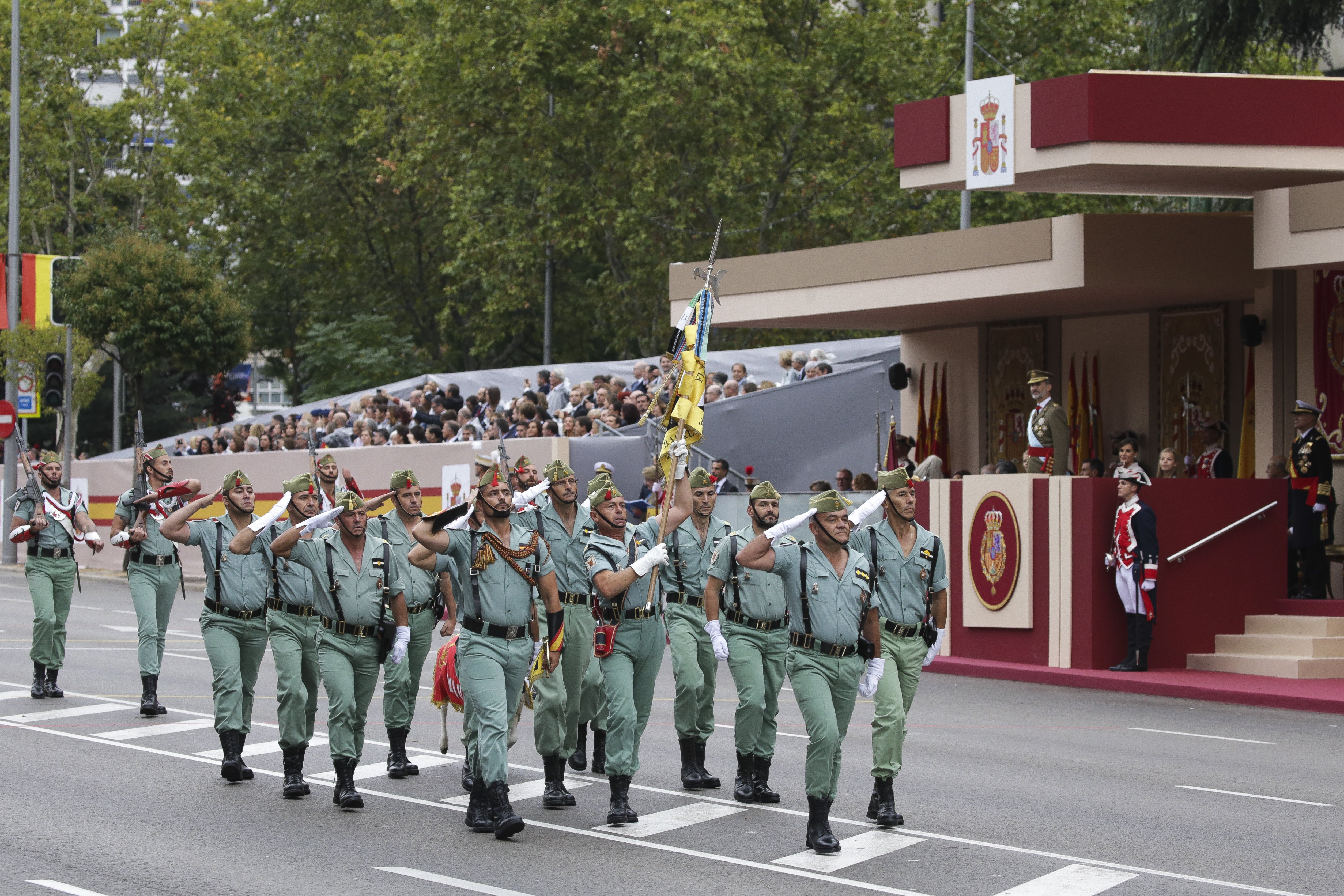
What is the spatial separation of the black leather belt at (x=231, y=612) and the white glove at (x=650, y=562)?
341 centimetres

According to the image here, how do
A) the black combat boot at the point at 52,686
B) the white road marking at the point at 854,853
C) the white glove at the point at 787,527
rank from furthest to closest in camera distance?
the black combat boot at the point at 52,686 → the white glove at the point at 787,527 → the white road marking at the point at 854,853

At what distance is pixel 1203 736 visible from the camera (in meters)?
14.1

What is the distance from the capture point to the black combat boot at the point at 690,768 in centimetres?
1109

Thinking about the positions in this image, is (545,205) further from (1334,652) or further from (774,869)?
(774,869)

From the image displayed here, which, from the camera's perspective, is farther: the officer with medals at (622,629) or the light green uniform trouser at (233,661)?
the light green uniform trouser at (233,661)

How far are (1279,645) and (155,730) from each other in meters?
11.4

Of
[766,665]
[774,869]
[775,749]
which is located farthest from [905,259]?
[774,869]

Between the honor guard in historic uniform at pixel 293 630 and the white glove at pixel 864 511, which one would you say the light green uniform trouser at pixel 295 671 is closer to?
the honor guard in historic uniform at pixel 293 630

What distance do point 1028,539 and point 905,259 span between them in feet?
16.5

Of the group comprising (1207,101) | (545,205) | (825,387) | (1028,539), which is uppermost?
(545,205)

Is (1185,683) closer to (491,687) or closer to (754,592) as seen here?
(754,592)

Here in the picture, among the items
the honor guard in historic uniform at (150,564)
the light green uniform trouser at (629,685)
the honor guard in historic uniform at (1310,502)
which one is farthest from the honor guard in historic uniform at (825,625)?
the honor guard in historic uniform at (1310,502)

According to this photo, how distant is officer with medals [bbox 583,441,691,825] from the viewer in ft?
32.5

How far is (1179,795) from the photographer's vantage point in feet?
37.0
